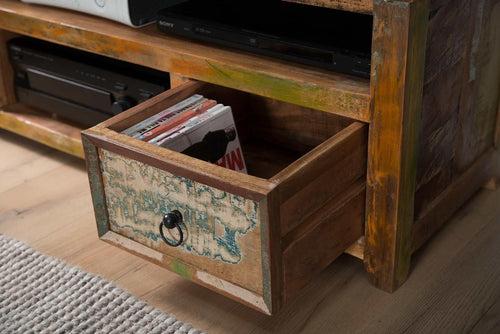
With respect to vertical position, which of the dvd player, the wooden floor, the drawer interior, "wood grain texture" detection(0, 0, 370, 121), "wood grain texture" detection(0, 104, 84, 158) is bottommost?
the wooden floor

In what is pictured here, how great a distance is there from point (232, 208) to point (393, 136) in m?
0.25

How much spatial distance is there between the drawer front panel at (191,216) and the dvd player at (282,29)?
0.27 metres

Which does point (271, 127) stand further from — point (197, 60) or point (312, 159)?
point (312, 159)

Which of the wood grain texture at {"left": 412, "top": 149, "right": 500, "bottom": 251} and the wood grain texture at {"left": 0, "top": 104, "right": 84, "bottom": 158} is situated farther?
the wood grain texture at {"left": 0, "top": 104, "right": 84, "bottom": 158}

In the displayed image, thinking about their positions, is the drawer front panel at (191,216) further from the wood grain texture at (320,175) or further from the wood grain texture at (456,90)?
the wood grain texture at (456,90)

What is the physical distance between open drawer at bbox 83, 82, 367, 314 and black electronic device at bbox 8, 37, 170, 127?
190 millimetres

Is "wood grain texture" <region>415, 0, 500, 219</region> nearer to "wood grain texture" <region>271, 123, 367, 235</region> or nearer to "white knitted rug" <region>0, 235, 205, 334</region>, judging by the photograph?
"wood grain texture" <region>271, 123, 367, 235</region>

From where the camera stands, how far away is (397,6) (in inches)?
37.4

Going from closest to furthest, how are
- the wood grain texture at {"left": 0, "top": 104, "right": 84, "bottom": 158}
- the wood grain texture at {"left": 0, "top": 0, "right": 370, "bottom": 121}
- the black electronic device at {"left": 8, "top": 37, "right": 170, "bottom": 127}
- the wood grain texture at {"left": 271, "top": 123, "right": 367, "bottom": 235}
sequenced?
the wood grain texture at {"left": 271, "top": 123, "right": 367, "bottom": 235} < the wood grain texture at {"left": 0, "top": 0, "right": 370, "bottom": 121} < the black electronic device at {"left": 8, "top": 37, "right": 170, "bottom": 127} < the wood grain texture at {"left": 0, "top": 104, "right": 84, "bottom": 158}

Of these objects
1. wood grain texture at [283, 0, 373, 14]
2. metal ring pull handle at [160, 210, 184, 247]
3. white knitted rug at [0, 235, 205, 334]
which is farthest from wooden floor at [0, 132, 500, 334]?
wood grain texture at [283, 0, 373, 14]

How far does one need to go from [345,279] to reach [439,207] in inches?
7.9

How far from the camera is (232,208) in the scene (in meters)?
0.97

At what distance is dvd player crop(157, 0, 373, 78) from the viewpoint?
1.08 m

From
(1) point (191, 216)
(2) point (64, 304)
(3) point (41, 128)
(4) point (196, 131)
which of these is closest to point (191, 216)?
(1) point (191, 216)
